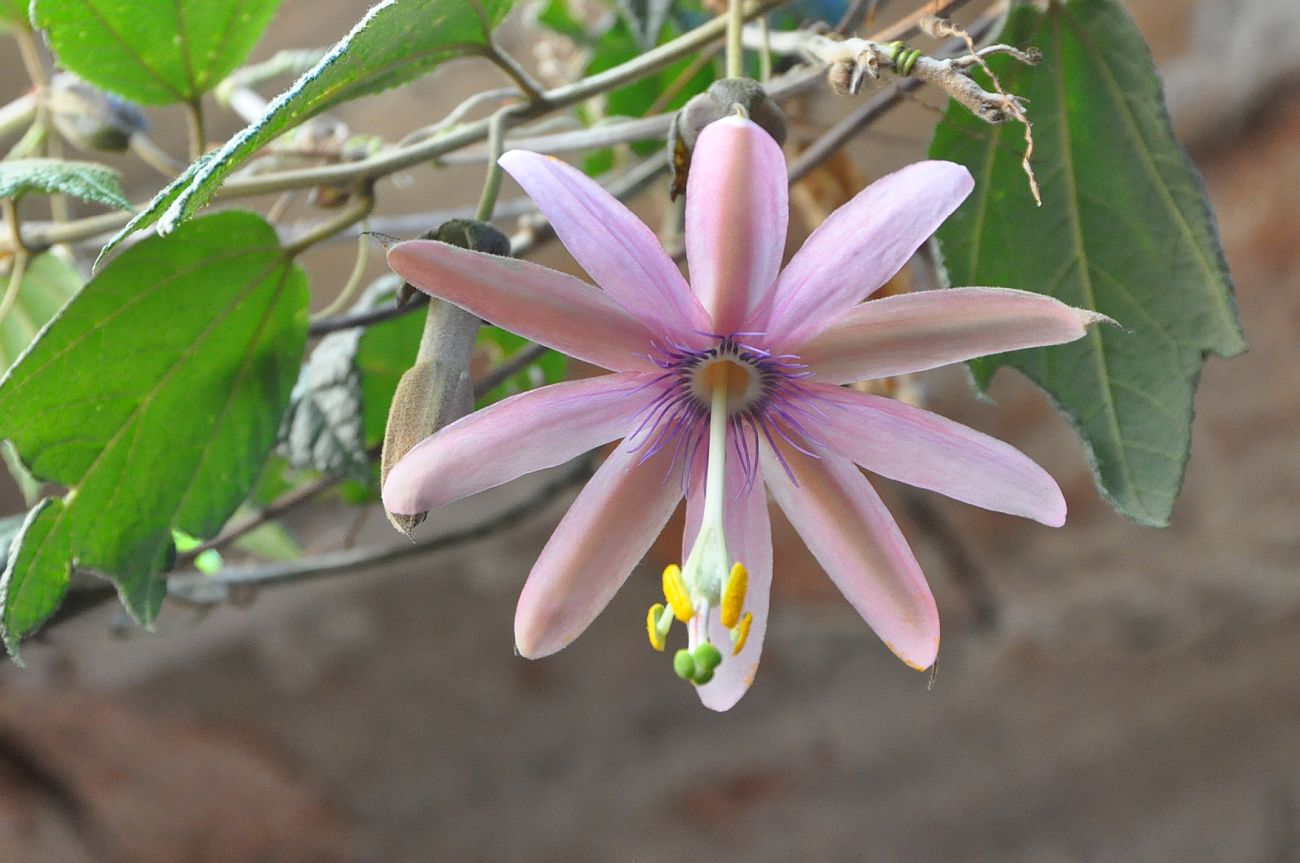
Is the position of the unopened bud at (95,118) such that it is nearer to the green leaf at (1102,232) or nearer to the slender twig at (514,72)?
the slender twig at (514,72)

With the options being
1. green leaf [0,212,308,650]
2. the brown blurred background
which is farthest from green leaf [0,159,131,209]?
the brown blurred background

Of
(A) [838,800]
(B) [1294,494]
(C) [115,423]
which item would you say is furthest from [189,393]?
(B) [1294,494]

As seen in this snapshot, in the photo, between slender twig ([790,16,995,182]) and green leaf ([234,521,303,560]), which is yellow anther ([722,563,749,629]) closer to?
slender twig ([790,16,995,182])

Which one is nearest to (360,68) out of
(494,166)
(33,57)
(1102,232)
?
(494,166)

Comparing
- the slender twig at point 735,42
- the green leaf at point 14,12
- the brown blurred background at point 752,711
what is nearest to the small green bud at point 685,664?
the slender twig at point 735,42

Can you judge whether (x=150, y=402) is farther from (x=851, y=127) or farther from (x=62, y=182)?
(x=851, y=127)

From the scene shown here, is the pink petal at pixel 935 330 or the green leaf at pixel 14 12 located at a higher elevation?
the green leaf at pixel 14 12
